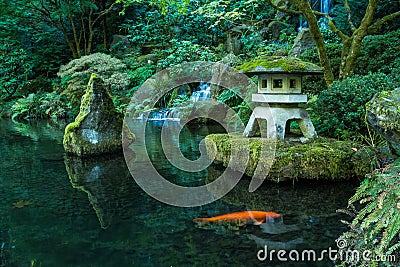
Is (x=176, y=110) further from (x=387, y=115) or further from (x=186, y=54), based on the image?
(x=387, y=115)

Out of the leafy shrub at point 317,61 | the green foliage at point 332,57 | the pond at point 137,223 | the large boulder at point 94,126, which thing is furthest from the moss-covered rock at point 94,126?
the green foliage at point 332,57

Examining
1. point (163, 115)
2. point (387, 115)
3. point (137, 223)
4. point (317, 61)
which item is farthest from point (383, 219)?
point (163, 115)

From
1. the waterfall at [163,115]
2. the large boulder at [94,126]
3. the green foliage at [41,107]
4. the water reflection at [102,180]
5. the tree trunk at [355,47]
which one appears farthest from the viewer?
the green foliage at [41,107]

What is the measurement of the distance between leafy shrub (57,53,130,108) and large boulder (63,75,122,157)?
28.8 feet

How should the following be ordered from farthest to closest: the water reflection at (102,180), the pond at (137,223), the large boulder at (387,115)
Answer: the water reflection at (102,180)
the pond at (137,223)
the large boulder at (387,115)

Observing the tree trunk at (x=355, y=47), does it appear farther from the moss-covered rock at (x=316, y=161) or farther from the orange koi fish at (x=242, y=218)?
the orange koi fish at (x=242, y=218)

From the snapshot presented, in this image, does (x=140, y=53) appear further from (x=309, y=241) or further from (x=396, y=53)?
(x=309, y=241)

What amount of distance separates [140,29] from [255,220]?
20473 mm

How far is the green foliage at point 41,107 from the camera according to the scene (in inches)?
736

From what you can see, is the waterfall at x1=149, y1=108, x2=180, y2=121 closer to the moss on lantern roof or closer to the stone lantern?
the stone lantern

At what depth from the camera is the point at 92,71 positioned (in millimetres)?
16938

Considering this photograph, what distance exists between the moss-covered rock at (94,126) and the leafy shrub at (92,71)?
8.77m

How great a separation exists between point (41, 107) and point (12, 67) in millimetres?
5330

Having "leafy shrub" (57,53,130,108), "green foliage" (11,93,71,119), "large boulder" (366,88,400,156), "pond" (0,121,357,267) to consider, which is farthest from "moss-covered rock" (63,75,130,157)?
"green foliage" (11,93,71,119)
